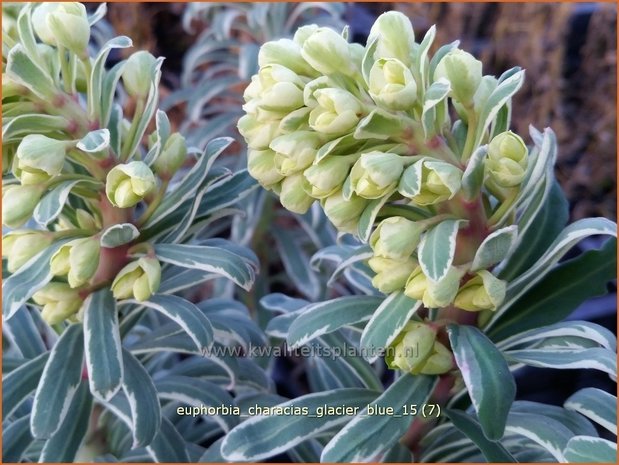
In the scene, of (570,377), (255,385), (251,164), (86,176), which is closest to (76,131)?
(86,176)

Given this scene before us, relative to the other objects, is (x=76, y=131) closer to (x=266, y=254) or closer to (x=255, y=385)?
(x=255, y=385)

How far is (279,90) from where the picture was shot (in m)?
0.75

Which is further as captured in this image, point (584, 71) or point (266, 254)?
point (584, 71)

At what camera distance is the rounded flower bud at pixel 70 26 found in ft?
2.81

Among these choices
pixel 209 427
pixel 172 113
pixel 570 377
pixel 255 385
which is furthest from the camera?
pixel 172 113

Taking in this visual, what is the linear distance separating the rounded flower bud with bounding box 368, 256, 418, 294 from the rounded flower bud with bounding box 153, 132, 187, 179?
0.32m

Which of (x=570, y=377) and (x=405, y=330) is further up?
(x=405, y=330)

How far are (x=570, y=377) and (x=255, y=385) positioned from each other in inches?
40.7

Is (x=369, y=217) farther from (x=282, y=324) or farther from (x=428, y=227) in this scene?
(x=282, y=324)

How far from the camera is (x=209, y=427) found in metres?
1.29

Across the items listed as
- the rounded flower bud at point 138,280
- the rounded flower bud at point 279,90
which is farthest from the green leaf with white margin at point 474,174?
the rounded flower bud at point 138,280

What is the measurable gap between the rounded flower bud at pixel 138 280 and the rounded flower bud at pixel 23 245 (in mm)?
110

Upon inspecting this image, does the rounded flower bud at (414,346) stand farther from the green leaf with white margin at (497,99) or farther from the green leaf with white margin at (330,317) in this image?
the green leaf with white margin at (497,99)

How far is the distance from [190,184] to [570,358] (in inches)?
22.0
